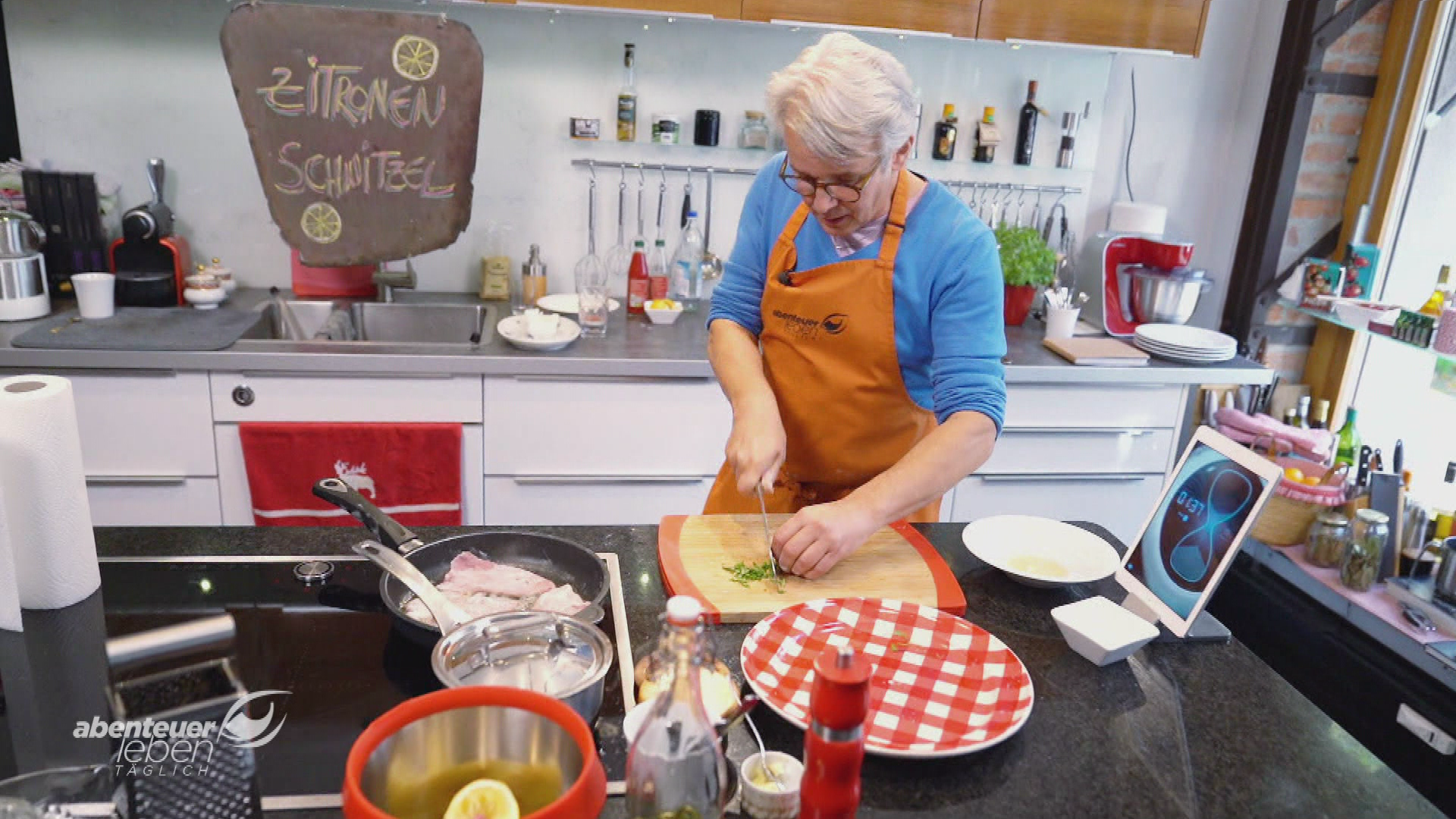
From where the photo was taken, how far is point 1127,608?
131 cm

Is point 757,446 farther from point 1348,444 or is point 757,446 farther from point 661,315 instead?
point 1348,444

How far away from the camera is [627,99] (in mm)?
2885

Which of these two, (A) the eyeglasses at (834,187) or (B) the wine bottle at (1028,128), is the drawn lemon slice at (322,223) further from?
(B) the wine bottle at (1028,128)

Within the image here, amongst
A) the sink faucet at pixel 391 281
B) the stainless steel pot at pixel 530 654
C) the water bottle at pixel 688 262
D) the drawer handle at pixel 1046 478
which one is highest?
the water bottle at pixel 688 262

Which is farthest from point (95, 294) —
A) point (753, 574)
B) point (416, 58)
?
point (753, 574)

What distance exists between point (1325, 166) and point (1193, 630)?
7.36ft

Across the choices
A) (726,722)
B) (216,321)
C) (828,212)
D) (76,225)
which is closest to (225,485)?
(216,321)

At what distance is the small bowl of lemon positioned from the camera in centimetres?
282

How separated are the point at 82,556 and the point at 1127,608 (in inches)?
52.2

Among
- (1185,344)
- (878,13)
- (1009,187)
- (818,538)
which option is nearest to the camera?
(818,538)

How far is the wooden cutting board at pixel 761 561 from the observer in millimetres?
1282

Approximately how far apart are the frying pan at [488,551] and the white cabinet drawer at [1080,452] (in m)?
1.71

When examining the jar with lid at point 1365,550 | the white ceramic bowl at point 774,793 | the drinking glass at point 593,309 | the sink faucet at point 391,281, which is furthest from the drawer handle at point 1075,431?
the white ceramic bowl at point 774,793

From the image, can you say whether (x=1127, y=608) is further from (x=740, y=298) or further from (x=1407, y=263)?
(x=1407, y=263)
